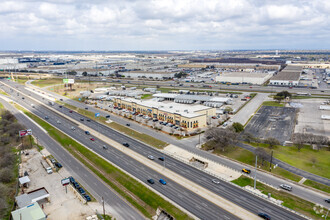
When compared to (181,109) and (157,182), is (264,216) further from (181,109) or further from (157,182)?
(181,109)

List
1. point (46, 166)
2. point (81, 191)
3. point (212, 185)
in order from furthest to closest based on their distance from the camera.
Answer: point (46, 166)
point (212, 185)
point (81, 191)

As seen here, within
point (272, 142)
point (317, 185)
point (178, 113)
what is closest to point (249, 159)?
point (272, 142)

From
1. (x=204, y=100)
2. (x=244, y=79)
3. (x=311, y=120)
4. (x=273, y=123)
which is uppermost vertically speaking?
(x=244, y=79)

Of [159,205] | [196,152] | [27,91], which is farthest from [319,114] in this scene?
[27,91]

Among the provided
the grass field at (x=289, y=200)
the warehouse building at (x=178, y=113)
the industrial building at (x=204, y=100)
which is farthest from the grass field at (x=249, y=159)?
the industrial building at (x=204, y=100)

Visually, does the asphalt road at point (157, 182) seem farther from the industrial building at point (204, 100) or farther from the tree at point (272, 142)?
the industrial building at point (204, 100)

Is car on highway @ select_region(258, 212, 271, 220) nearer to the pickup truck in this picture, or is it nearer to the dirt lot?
the dirt lot

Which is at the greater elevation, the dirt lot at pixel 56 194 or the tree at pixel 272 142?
the tree at pixel 272 142
